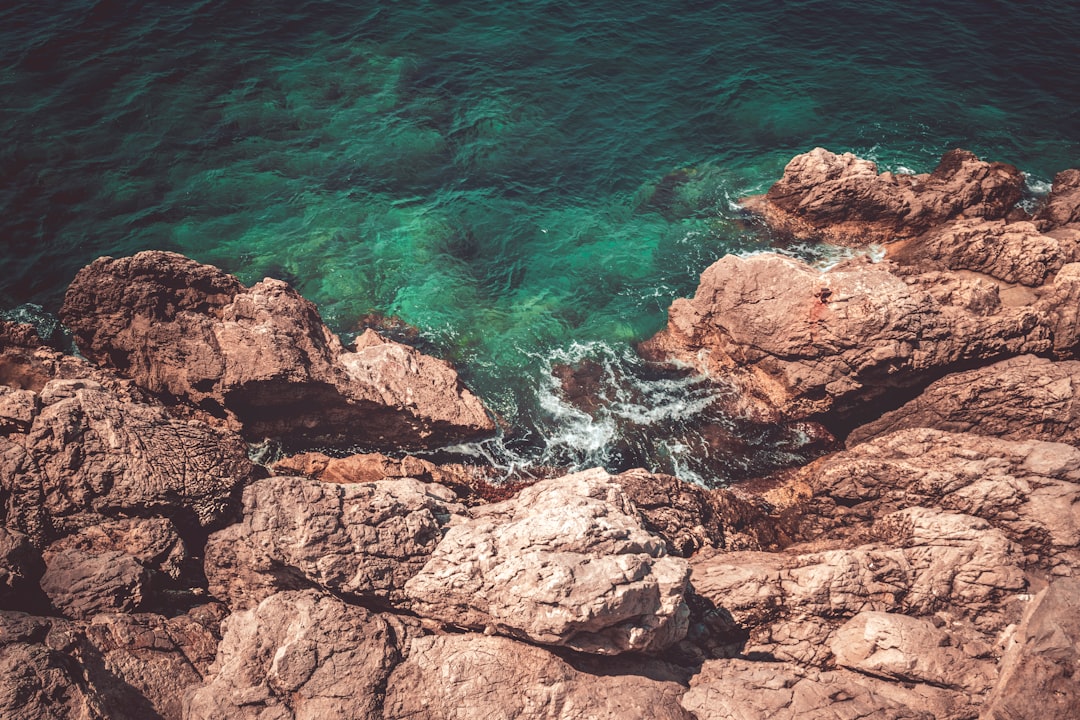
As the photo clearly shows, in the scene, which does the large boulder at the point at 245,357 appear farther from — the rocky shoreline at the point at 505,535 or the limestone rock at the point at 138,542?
the limestone rock at the point at 138,542

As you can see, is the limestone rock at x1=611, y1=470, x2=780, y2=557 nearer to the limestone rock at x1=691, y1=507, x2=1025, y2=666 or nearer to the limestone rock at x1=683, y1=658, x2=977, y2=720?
the limestone rock at x1=691, y1=507, x2=1025, y2=666

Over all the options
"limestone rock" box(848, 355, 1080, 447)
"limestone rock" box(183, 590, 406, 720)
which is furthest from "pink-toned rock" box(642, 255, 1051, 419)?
"limestone rock" box(183, 590, 406, 720)

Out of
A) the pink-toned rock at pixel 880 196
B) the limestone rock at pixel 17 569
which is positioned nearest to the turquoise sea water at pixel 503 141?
the pink-toned rock at pixel 880 196

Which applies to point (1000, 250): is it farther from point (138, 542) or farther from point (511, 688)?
point (138, 542)

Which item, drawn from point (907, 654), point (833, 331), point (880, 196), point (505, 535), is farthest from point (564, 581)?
point (880, 196)

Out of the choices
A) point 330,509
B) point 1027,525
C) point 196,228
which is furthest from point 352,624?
point 196,228

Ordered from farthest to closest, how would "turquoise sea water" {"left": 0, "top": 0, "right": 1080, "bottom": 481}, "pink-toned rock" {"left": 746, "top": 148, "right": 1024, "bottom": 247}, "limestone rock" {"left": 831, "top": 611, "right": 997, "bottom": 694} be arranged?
"pink-toned rock" {"left": 746, "top": 148, "right": 1024, "bottom": 247}, "turquoise sea water" {"left": 0, "top": 0, "right": 1080, "bottom": 481}, "limestone rock" {"left": 831, "top": 611, "right": 997, "bottom": 694}

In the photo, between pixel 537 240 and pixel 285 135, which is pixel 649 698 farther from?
pixel 285 135
